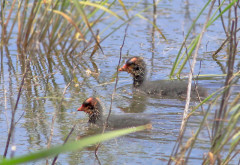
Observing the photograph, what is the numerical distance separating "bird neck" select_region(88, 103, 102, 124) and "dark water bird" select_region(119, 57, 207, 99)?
1.28 m

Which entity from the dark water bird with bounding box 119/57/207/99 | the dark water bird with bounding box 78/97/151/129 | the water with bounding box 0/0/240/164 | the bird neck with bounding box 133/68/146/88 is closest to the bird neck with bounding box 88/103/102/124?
the dark water bird with bounding box 78/97/151/129

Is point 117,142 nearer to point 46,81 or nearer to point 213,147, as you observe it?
point 213,147

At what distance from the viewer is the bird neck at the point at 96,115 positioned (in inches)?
235

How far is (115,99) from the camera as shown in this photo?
6922 mm

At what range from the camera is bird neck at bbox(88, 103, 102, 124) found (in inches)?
235

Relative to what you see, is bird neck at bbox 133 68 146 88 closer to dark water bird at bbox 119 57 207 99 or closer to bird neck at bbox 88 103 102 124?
dark water bird at bbox 119 57 207 99

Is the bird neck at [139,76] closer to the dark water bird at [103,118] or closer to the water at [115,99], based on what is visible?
the water at [115,99]

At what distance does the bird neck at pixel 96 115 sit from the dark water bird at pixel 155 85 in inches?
50.5

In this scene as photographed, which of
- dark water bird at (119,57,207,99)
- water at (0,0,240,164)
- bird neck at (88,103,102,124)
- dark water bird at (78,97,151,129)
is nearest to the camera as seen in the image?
water at (0,0,240,164)

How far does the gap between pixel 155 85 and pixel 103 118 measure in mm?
1441

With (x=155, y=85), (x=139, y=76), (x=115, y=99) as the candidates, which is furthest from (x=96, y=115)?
(x=139, y=76)

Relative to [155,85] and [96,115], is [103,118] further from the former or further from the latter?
[155,85]

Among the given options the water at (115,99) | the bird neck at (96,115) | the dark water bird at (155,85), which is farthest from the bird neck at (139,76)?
the bird neck at (96,115)

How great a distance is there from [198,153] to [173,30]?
5.92 metres
